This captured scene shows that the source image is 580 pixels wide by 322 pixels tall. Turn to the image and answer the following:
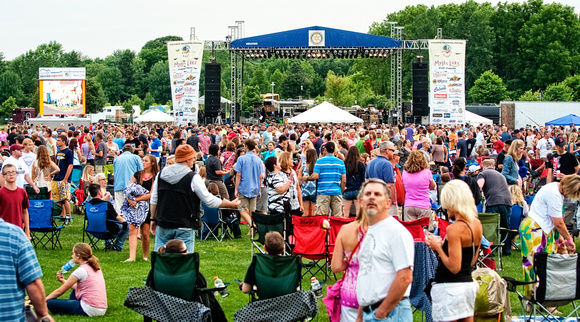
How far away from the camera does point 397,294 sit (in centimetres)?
368

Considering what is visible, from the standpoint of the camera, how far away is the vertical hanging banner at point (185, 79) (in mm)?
25516

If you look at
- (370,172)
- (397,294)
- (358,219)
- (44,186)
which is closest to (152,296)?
(358,219)

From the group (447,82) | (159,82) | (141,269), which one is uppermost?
(159,82)

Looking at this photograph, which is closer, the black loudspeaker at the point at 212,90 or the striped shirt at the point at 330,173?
the striped shirt at the point at 330,173

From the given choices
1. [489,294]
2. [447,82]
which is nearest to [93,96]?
[447,82]

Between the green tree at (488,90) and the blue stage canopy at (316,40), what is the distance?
28.2 meters

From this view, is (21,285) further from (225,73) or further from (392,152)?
(225,73)

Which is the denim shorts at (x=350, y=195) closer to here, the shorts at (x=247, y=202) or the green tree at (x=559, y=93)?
the shorts at (x=247, y=202)

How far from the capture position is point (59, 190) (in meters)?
11.8

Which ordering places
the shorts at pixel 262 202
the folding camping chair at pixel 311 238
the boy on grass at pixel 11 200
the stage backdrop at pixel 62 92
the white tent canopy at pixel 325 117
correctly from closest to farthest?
the boy on grass at pixel 11 200 → the folding camping chair at pixel 311 238 → the shorts at pixel 262 202 → the white tent canopy at pixel 325 117 → the stage backdrop at pixel 62 92

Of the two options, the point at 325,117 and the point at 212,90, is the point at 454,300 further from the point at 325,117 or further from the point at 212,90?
the point at 212,90

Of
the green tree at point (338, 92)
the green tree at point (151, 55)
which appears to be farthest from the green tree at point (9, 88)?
the green tree at point (338, 92)

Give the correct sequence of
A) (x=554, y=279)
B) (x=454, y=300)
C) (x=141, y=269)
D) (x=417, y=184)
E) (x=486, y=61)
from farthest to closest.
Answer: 1. (x=486, y=61)
2. (x=417, y=184)
3. (x=141, y=269)
4. (x=554, y=279)
5. (x=454, y=300)

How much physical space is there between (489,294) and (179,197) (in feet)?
9.51
